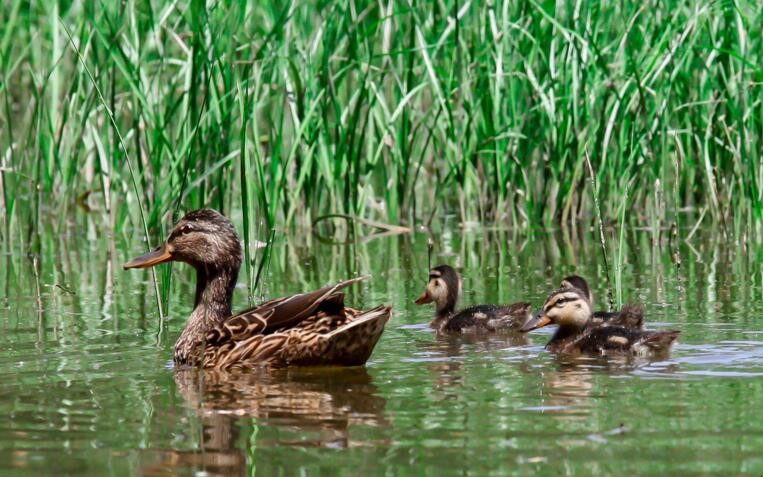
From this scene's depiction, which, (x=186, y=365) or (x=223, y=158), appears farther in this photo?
(x=223, y=158)

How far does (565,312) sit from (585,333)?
0.32 m

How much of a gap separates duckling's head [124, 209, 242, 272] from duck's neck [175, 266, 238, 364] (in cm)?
3

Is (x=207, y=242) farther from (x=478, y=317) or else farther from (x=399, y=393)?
(x=399, y=393)

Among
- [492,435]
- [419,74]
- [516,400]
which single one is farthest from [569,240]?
[492,435]

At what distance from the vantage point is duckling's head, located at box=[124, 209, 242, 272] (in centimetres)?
745

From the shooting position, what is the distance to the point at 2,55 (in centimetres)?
1024

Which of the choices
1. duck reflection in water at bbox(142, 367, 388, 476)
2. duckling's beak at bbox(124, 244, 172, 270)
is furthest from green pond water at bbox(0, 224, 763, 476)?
duckling's beak at bbox(124, 244, 172, 270)

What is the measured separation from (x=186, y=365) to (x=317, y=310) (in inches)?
25.2

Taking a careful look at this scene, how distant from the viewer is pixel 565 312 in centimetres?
750

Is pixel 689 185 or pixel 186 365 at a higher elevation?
pixel 689 185

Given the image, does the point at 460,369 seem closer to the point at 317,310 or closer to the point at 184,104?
the point at 317,310

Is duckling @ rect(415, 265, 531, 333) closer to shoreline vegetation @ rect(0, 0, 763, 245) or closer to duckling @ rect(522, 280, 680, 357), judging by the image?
duckling @ rect(522, 280, 680, 357)

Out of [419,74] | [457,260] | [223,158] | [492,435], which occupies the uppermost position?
[419,74]

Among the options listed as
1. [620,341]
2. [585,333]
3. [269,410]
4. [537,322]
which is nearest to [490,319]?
[537,322]
